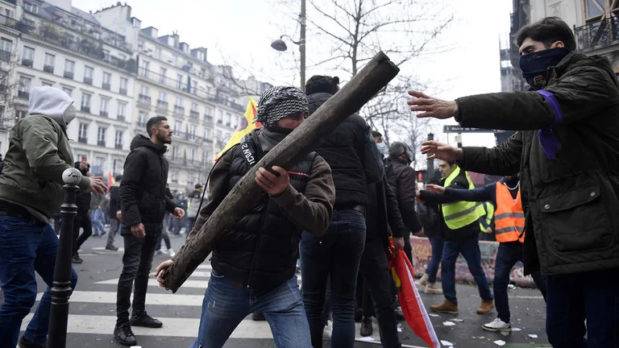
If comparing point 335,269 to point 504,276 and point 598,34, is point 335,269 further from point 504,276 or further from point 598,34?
point 598,34

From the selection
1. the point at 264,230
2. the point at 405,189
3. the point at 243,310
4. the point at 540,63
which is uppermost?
the point at 540,63

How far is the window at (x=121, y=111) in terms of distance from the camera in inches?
2237

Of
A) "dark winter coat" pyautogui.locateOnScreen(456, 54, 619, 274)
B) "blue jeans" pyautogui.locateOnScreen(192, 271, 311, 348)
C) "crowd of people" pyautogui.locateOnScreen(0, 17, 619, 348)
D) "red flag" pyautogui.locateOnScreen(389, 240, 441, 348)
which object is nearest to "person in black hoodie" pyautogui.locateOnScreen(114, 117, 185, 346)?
"crowd of people" pyautogui.locateOnScreen(0, 17, 619, 348)

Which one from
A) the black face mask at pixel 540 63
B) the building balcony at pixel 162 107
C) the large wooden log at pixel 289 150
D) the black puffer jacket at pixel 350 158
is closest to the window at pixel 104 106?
the building balcony at pixel 162 107

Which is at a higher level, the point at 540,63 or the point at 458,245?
the point at 540,63

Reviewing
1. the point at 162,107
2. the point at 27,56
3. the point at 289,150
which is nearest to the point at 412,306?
the point at 289,150

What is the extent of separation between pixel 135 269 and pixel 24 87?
51.9 metres

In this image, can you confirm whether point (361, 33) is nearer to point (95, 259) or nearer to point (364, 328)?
point (95, 259)

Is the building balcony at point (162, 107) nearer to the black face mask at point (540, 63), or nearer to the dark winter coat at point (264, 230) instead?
the dark winter coat at point (264, 230)

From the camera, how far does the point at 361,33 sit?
45.4ft

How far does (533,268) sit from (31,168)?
3.29 metres

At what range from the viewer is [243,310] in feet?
7.57

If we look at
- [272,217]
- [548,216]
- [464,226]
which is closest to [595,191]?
[548,216]

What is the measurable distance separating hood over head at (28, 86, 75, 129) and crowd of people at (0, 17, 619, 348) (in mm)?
11
